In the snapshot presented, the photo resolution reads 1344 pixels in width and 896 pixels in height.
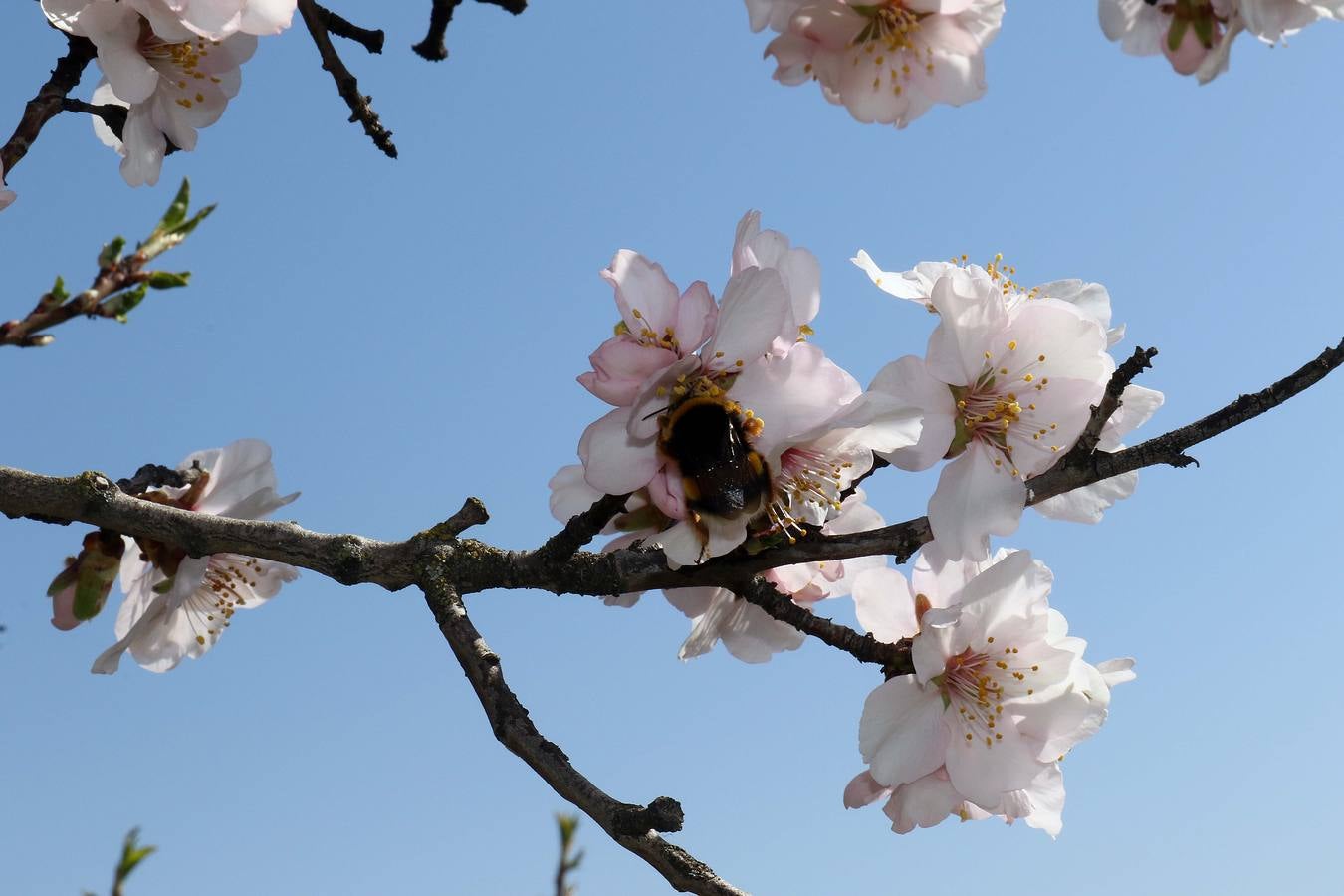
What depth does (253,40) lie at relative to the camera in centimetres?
305

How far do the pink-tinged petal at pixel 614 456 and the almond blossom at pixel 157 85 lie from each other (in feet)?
4.65

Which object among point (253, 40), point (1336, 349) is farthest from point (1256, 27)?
point (253, 40)

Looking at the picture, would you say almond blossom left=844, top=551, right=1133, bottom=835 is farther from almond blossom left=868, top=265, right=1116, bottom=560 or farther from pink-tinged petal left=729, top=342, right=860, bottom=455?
pink-tinged petal left=729, top=342, right=860, bottom=455

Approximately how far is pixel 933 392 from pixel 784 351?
0.35m

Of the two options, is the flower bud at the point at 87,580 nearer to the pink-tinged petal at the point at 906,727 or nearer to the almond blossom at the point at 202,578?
the almond blossom at the point at 202,578

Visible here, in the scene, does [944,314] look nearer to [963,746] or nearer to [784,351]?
[784,351]

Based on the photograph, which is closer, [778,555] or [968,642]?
[778,555]

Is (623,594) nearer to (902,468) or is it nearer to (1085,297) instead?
(902,468)

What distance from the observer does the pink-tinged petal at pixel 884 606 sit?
102 inches

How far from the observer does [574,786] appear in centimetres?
194

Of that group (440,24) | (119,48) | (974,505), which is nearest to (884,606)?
(974,505)

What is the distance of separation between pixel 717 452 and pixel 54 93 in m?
1.77

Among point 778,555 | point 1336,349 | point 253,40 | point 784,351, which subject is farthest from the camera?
point 253,40

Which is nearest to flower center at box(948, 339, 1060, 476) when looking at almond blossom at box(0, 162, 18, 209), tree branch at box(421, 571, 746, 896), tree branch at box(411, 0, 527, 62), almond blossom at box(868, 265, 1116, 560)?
almond blossom at box(868, 265, 1116, 560)
